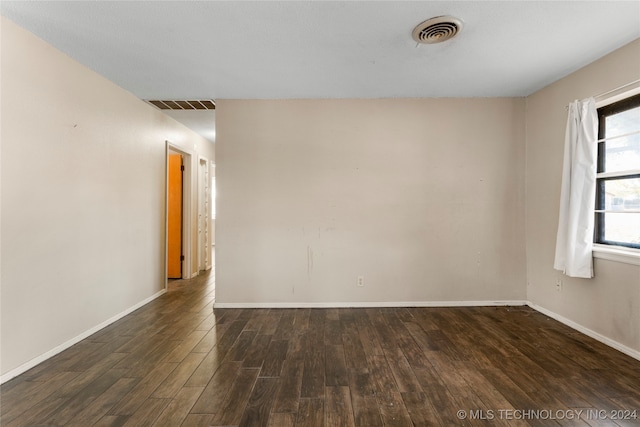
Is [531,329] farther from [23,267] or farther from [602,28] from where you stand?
[23,267]

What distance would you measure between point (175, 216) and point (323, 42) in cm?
399

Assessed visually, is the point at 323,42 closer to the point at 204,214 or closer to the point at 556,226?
the point at 556,226

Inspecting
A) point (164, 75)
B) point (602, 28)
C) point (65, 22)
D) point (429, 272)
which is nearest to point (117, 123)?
point (164, 75)

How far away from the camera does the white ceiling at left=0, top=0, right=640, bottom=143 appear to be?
6.78 ft

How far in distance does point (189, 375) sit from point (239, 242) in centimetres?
174

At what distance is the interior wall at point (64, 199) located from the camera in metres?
2.24

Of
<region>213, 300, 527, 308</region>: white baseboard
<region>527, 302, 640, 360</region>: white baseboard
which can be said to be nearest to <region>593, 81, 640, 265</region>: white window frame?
<region>527, 302, 640, 360</region>: white baseboard

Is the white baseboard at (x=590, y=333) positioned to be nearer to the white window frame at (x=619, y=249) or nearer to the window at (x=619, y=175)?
the white window frame at (x=619, y=249)

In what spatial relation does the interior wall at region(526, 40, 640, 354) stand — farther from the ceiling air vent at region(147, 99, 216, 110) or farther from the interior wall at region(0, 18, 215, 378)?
the interior wall at region(0, 18, 215, 378)

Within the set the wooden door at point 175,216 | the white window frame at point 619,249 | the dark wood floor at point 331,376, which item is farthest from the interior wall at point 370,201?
the wooden door at point 175,216

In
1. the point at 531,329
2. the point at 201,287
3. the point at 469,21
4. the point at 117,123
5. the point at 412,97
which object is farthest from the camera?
the point at 201,287

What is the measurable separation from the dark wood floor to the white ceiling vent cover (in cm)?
251

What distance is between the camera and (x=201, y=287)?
15.6 feet

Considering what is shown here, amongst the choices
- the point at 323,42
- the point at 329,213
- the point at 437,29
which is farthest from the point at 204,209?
the point at 437,29
